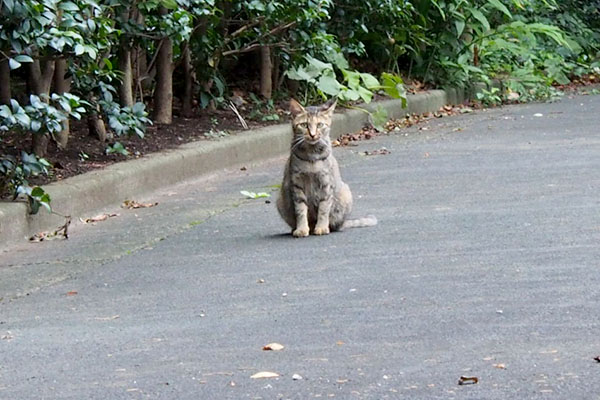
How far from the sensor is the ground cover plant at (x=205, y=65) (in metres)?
8.27

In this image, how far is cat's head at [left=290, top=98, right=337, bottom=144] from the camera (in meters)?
7.97

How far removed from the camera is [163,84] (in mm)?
11844

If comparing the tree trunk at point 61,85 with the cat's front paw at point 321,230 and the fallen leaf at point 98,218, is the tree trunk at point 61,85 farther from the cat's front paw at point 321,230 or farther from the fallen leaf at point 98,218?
the cat's front paw at point 321,230

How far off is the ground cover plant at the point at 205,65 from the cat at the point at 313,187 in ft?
4.85

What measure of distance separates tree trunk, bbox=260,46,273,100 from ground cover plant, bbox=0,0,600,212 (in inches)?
0.8

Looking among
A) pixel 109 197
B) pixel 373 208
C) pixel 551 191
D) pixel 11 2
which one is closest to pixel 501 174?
pixel 551 191

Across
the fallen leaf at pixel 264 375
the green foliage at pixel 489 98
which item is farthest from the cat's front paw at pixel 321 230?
the green foliage at pixel 489 98

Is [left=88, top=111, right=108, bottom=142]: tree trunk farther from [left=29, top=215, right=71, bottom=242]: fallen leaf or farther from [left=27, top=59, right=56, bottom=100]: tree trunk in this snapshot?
[left=29, top=215, right=71, bottom=242]: fallen leaf

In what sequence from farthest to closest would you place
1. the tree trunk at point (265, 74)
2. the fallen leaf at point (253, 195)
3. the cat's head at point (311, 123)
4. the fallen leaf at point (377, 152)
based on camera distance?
the tree trunk at point (265, 74) < the fallen leaf at point (377, 152) < the fallen leaf at point (253, 195) < the cat's head at point (311, 123)

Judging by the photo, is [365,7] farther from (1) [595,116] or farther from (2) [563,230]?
(2) [563,230]

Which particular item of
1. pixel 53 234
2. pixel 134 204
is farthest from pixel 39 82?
pixel 53 234

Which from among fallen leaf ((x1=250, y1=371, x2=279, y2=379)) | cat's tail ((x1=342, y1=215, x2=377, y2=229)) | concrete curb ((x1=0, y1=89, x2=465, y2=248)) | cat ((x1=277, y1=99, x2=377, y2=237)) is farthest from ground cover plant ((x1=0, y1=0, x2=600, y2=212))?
fallen leaf ((x1=250, y1=371, x2=279, y2=379))

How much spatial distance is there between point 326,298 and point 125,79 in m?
5.45

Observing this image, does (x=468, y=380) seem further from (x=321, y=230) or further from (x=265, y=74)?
(x=265, y=74)
